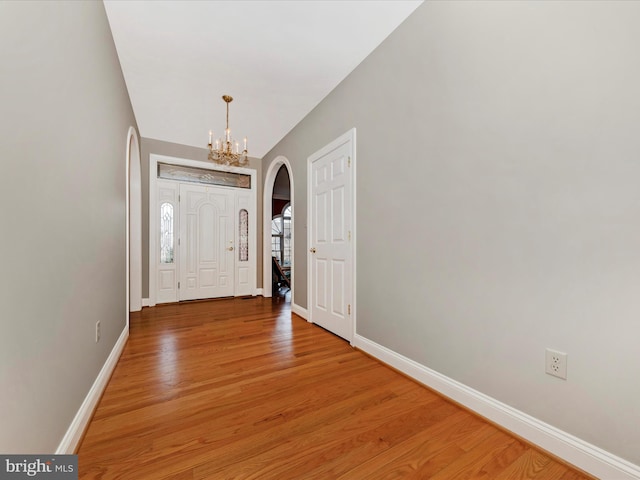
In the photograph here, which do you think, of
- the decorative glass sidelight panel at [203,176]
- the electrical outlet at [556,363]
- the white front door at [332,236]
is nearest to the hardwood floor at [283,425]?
the electrical outlet at [556,363]

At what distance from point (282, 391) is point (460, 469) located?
1.12m

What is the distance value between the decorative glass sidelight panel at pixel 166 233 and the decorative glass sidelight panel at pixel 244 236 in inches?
45.9

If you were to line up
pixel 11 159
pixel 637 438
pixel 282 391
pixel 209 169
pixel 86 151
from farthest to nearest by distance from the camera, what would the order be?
pixel 209 169 < pixel 282 391 < pixel 86 151 < pixel 637 438 < pixel 11 159

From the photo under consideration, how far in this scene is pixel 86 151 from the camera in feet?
5.30

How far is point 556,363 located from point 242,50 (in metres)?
3.20

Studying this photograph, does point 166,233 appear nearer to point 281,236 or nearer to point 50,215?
point 50,215

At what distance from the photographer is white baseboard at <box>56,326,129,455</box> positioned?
1.27m

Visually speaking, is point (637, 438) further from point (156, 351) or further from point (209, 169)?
point (209, 169)

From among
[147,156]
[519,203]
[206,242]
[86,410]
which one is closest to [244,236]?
[206,242]

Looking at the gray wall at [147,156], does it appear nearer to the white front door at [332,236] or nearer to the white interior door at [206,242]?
the white interior door at [206,242]

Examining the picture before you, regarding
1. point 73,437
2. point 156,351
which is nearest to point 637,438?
point 73,437

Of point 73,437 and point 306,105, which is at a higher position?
point 306,105

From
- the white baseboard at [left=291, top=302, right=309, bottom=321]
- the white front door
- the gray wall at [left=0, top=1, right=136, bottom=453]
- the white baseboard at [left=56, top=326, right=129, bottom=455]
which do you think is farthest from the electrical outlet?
the white baseboard at [left=291, top=302, right=309, bottom=321]

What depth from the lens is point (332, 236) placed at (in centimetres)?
311
